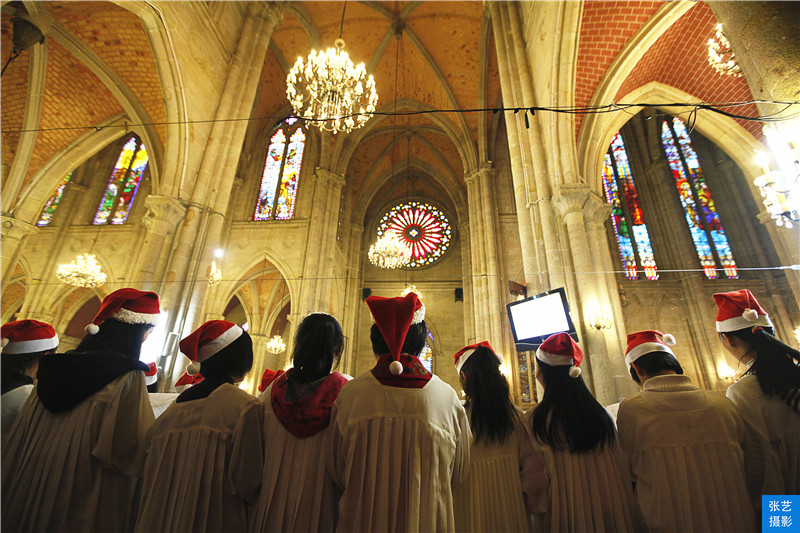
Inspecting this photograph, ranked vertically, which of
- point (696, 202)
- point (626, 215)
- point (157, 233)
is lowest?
point (157, 233)

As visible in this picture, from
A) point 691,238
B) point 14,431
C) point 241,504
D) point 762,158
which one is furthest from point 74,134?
point 691,238

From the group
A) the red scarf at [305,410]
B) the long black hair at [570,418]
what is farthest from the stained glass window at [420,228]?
the red scarf at [305,410]

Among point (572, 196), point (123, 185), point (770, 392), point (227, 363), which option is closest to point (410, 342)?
point (227, 363)

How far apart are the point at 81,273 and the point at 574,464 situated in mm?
11753

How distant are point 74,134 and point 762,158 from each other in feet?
49.5

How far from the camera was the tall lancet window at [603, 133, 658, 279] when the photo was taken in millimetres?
13492

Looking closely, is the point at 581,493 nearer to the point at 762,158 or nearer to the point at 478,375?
the point at 478,375

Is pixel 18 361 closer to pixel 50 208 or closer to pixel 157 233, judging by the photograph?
pixel 157 233

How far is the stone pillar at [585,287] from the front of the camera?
5547mm

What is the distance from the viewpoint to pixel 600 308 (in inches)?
233

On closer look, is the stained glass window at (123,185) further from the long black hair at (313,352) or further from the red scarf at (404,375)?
the red scarf at (404,375)

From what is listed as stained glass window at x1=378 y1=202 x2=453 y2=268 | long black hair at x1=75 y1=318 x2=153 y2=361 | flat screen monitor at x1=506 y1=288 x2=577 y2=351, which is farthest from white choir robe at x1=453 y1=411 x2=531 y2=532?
stained glass window at x1=378 y1=202 x2=453 y2=268

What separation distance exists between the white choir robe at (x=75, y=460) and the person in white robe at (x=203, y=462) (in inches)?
5.6

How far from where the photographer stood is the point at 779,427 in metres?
1.69
